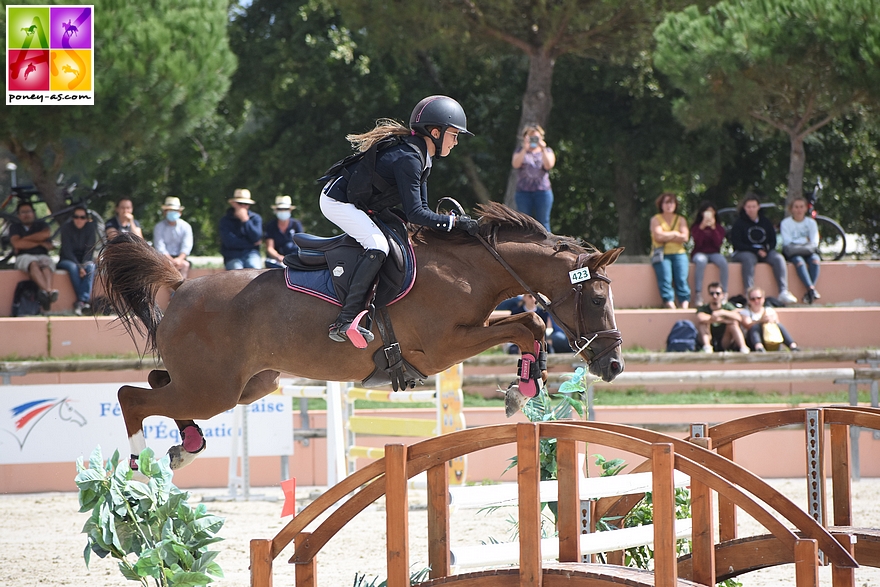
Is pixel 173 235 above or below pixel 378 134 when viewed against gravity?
above

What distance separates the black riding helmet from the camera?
4570mm

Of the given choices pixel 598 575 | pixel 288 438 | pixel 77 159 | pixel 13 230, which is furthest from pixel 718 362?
pixel 77 159

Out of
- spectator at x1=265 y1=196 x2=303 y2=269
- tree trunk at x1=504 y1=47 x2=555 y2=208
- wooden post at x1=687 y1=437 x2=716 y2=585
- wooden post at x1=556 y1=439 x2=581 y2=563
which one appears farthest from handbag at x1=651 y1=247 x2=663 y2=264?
wooden post at x1=556 y1=439 x2=581 y2=563

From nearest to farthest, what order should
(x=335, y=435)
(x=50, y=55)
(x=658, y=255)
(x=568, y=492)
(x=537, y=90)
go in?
(x=568, y=492) → (x=335, y=435) → (x=50, y=55) → (x=658, y=255) → (x=537, y=90)

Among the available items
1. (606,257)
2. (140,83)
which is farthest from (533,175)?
(606,257)

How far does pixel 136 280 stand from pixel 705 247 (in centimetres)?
720

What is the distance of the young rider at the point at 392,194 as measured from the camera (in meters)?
4.50

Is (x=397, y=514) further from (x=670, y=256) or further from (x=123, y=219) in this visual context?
(x=670, y=256)

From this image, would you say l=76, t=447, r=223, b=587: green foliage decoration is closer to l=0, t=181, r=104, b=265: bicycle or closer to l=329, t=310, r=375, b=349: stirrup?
l=329, t=310, r=375, b=349: stirrup

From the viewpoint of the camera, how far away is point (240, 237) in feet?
33.0

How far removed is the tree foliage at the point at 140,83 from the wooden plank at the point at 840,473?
869 centimetres

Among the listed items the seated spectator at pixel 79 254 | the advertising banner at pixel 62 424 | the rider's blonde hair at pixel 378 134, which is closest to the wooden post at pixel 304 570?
the rider's blonde hair at pixel 378 134

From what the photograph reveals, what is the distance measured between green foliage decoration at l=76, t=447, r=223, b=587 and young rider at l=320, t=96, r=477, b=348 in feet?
3.83

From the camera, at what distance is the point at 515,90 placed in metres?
16.2
